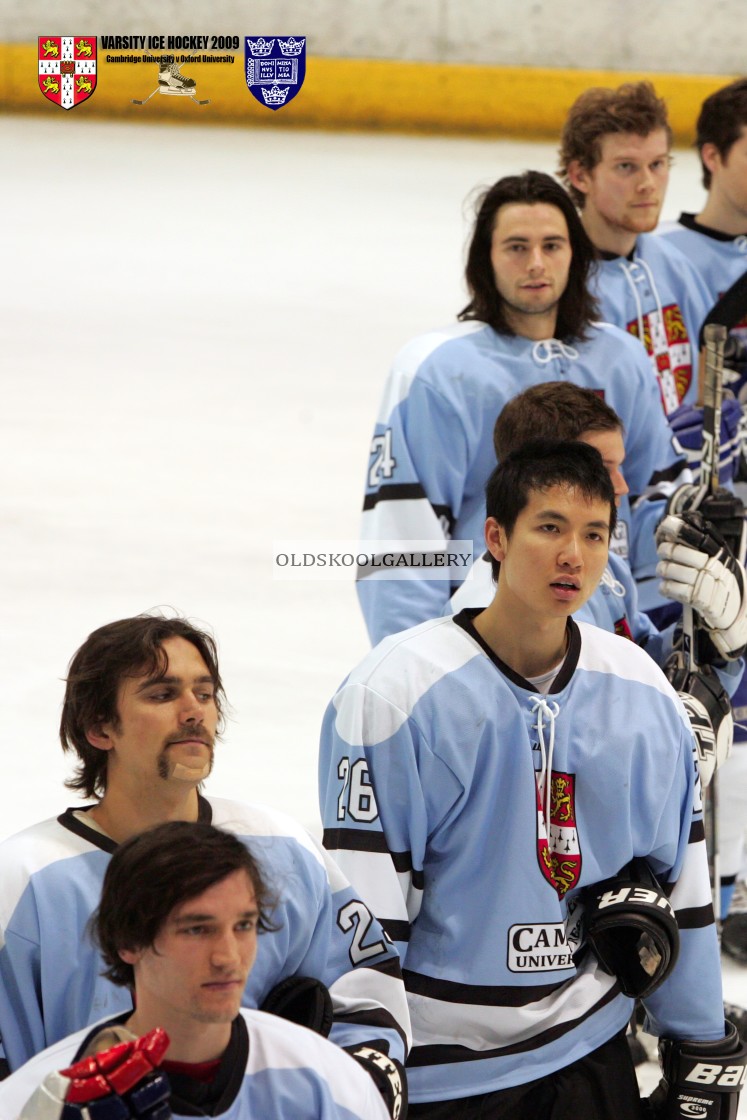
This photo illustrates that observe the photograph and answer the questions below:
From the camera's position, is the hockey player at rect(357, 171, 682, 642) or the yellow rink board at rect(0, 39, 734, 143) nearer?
the hockey player at rect(357, 171, 682, 642)

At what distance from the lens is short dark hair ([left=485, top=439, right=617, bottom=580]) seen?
2.04 metres

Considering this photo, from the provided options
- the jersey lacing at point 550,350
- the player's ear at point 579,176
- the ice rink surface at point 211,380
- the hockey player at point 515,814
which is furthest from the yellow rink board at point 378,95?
the hockey player at point 515,814

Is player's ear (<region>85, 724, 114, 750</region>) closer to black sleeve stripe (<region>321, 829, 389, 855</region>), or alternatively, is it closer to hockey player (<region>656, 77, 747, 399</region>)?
black sleeve stripe (<region>321, 829, 389, 855</region>)

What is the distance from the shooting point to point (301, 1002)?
5.72 ft

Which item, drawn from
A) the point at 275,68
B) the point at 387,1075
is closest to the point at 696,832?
the point at 387,1075

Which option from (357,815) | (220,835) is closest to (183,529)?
(357,815)

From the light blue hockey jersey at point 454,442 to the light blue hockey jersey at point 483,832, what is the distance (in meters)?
0.87

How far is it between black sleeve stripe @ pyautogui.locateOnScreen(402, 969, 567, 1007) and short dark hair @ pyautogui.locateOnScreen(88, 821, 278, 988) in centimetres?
45

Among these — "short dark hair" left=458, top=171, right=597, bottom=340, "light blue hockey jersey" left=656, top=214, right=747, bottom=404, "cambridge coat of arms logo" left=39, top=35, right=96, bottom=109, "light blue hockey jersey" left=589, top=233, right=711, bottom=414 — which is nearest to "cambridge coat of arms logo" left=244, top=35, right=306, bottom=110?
"cambridge coat of arms logo" left=39, top=35, right=96, bottom=109

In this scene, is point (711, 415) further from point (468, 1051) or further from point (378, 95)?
point (378, 95)

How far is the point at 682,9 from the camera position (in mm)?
10789

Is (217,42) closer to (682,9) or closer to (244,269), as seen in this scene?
(244,269)

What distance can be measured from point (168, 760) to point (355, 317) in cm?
614

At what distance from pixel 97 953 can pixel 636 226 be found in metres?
2.21
